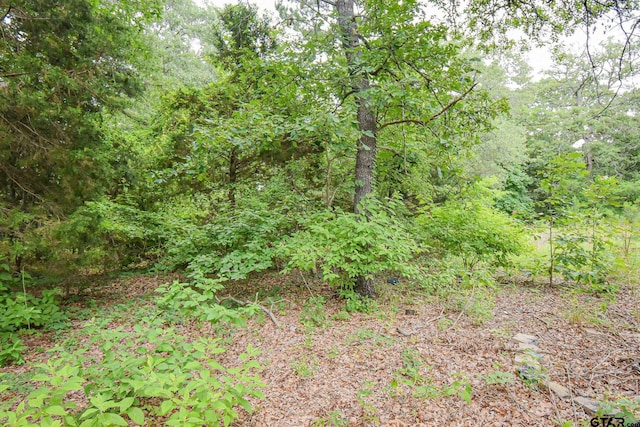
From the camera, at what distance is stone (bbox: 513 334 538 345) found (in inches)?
136

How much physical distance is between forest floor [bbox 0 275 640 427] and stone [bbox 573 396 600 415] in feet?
0.18

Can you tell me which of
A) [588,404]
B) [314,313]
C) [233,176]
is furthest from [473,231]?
[233,176]

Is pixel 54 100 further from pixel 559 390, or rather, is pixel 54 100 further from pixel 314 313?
pixel 559 390

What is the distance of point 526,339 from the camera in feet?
11.6

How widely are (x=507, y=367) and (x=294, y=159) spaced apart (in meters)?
4.70

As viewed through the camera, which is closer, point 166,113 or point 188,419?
point 188,419

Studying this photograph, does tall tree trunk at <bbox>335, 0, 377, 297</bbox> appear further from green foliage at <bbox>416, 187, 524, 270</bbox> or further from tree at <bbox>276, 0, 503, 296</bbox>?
green foliage at <bbox>416, 187, 524, 270</bbox>

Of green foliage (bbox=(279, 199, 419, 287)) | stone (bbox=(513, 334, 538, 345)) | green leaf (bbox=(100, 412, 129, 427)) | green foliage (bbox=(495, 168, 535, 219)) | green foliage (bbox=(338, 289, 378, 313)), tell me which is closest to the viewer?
green leaf (bbox=(100, 412, 129, 427))

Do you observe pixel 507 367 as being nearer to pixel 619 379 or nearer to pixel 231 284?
pixel 619 379

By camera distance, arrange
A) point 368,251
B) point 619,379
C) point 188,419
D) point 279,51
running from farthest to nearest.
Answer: point 279,51, point 368,251, point 619,379, point 188,419

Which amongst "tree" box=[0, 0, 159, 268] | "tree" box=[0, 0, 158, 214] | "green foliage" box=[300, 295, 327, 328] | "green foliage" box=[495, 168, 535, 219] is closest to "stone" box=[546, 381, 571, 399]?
"green foliage" box=[300, 295, 327, 328]

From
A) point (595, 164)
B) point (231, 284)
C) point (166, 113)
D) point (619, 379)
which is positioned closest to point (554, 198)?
point (619, 379)

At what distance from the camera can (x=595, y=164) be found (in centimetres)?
1797

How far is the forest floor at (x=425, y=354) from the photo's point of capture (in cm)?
242
